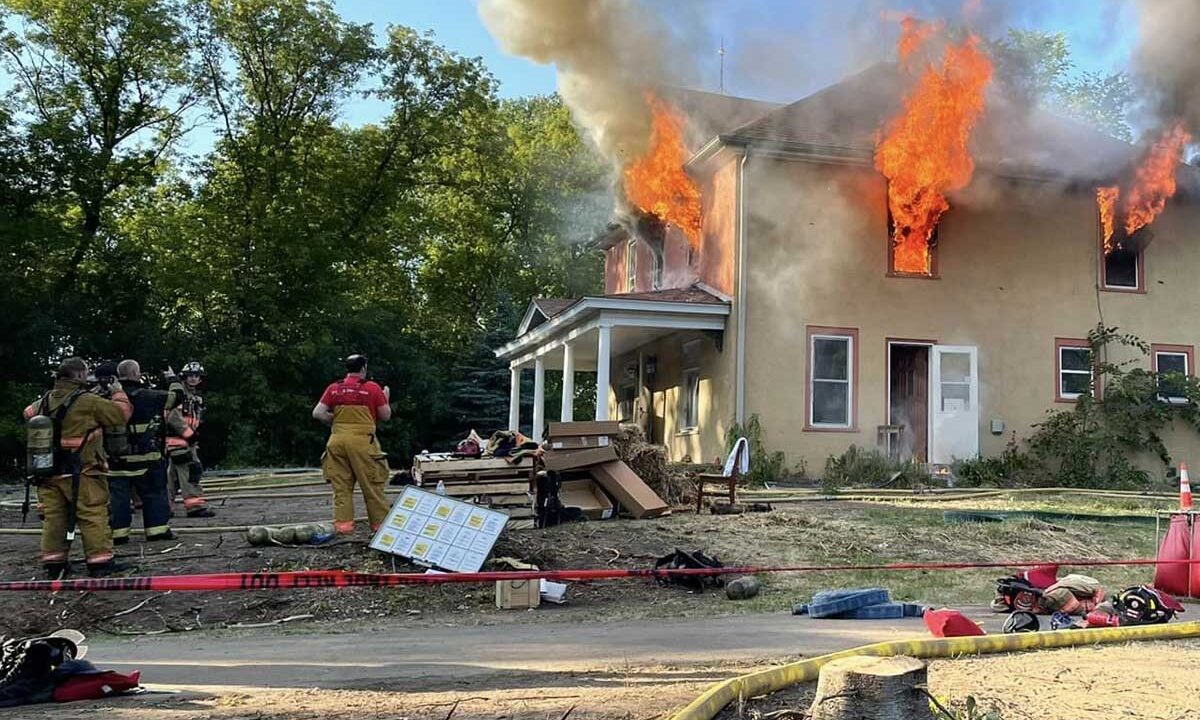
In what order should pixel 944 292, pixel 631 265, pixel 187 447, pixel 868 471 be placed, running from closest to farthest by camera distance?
1. pixel 187 447
2. pixel 868 471
3. pixel 944 292
4. pixel 631 265

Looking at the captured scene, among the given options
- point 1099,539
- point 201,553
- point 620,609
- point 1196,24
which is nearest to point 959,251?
point 1196,24

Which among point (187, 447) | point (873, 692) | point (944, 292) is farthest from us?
point (944, 292)

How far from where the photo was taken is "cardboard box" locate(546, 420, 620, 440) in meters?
10.5

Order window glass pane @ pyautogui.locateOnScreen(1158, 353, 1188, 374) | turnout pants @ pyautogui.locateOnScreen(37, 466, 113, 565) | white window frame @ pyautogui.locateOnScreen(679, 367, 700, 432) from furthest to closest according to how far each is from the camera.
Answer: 1. white window frame @ pyautogui.locateOnScreen(679, 367, 700, 432)
2. window glass pane @ pyautogui.locateOnScreen(1158, 353, 1188, 374)
3. turnout pants @ pyautogui.locateOnScreen(37, 466, 113, 565)

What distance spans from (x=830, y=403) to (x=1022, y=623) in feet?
35.9

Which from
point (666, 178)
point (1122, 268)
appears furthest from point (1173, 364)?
point (666, 178)

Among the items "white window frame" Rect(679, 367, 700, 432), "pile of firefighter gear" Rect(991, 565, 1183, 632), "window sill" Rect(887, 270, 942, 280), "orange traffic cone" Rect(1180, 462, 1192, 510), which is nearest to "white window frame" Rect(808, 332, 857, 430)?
"window sill" Rect(887, 270, 942, 280)

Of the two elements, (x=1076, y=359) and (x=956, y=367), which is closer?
(x=956, y=367)

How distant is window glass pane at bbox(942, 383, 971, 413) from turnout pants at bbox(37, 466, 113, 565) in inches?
526

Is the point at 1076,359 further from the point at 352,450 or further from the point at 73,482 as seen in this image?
the point at 73,482

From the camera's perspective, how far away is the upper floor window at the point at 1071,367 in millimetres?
17047

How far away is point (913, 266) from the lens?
1695 cm

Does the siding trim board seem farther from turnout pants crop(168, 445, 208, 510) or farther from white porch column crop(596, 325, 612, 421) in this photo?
turnout pants crop(168, 445, 208, 510)

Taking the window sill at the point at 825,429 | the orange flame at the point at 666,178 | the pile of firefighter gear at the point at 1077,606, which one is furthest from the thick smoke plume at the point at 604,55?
the pile of firefighter gear at the point at 1077,606
